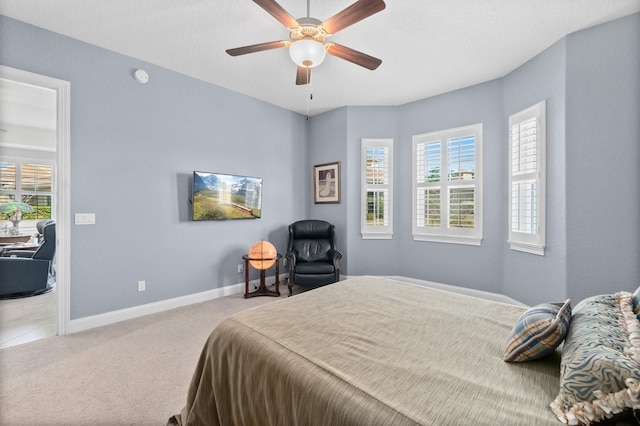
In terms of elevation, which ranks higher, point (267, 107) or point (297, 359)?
point (267, 107)

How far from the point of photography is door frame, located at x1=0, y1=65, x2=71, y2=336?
107 inches

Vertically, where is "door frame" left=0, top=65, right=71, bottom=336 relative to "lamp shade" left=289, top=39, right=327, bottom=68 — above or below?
below

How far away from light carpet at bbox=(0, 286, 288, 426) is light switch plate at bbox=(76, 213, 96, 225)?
3.65 ft

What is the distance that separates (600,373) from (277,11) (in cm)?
243

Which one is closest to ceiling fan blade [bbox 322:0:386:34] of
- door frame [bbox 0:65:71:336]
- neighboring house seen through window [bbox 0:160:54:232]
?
door frame [bbox 0:65:71:336]

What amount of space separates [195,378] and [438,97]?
14.7 feet

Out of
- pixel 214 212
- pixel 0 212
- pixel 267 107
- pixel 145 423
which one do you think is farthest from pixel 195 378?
pixel 0 212

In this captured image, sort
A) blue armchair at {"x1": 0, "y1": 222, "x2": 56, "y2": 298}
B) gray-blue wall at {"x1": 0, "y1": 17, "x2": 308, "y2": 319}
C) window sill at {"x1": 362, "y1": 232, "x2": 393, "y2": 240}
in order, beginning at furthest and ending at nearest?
window sill at {"x1": 362, "y1": 232, "x2": 393, "y2": 240}, blue armchair at {"x1": 0, "y1": 222, "x2": 56, "y2": 298}, gray-blue wall at {"x1": 0, "y1": 17, "x2": 308, "y2": 319}

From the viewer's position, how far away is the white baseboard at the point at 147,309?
9.39 ft

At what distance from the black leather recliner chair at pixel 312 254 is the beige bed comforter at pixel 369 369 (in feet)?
7.13

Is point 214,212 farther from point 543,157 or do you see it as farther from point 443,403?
point 543,157

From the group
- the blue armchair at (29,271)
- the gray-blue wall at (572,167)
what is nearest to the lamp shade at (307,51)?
the gray-blue wall at (572,167)

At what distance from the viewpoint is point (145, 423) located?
165cm

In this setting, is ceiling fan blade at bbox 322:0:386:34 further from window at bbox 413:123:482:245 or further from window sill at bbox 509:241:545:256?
window sill at bbox 509:241:545:256
